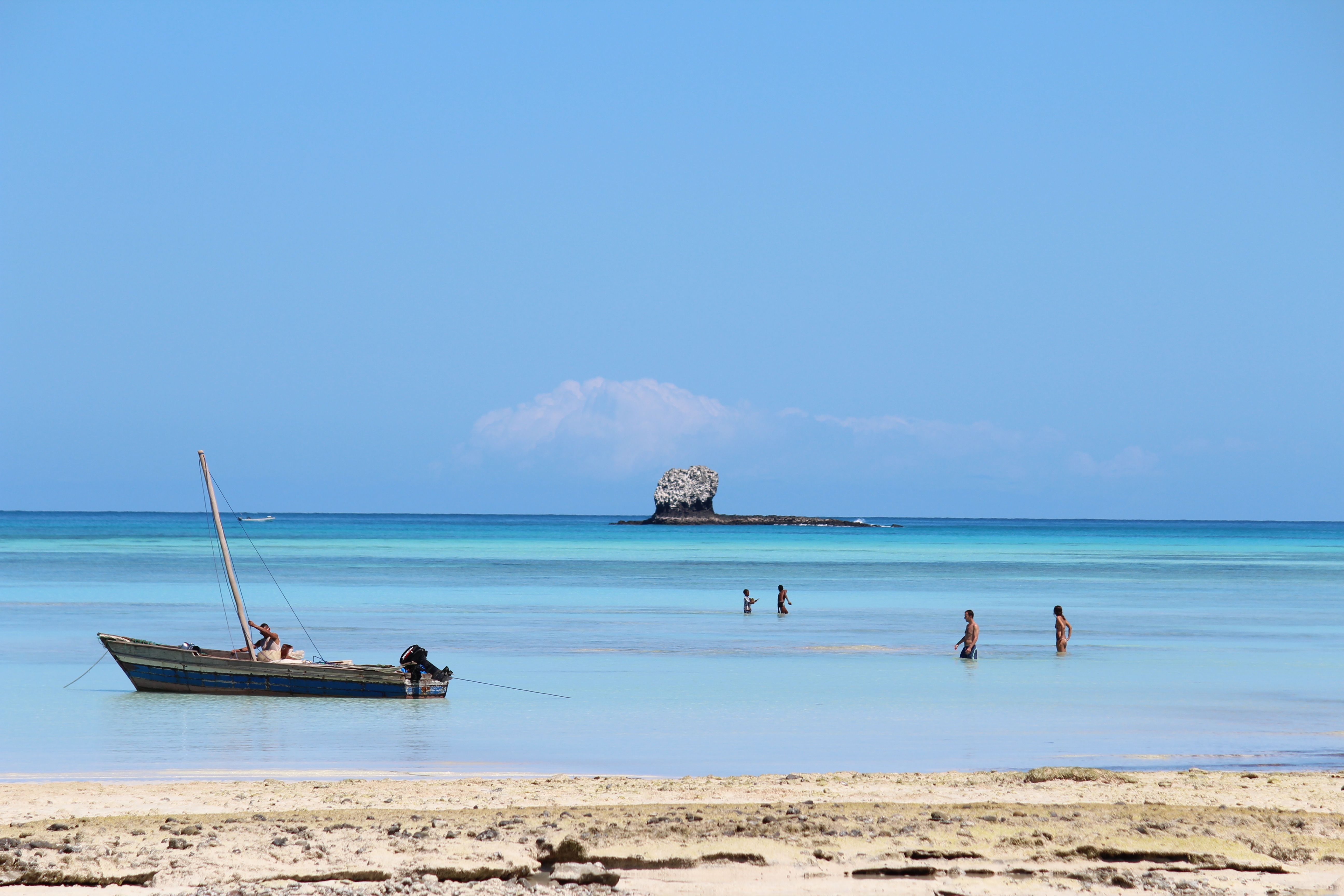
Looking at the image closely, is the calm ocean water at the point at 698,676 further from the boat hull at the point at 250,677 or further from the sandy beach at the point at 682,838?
the sandy beach at the point at 682,838

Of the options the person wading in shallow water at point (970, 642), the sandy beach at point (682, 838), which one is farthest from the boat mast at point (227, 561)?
the person wading in shallow water at point (970, 642)

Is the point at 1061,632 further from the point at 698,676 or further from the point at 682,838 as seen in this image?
the point at 682,838

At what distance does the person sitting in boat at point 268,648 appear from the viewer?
2362 centimetres

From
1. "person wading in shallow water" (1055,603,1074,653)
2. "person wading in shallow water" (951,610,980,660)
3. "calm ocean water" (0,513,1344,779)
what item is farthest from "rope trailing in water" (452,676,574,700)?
"person wading in shallow water" (1055,603,1074,653)

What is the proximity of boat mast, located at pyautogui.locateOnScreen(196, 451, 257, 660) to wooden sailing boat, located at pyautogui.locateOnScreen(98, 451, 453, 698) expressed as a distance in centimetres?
5

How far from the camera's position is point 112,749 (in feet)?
57.2

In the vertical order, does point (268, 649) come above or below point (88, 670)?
above

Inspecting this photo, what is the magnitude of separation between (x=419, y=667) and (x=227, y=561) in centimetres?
566

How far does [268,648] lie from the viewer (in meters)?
24.1

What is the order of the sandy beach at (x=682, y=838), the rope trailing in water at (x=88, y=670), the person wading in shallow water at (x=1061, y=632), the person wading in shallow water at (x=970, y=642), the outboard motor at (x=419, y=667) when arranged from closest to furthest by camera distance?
the sandy beach at (x=682, y=838) < the outboard motor at (x=419, y=667) < the rope trailing in water at (x=88, y=670) < the person wading in shallow water at (x=970, y=642) < the person wading in shallow water at (x=1061, y=632)

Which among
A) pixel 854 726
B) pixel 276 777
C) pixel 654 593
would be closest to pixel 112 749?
pixel 276 777

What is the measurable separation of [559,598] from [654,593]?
16.7 ft

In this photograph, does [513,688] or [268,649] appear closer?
[513,688]

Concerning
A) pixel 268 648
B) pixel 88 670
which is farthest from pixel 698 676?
pixel 88 670
